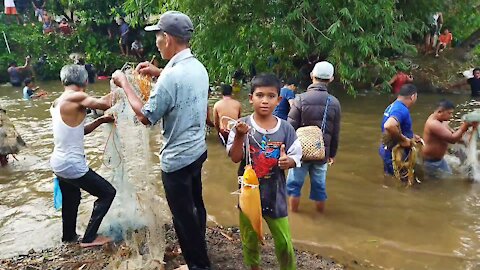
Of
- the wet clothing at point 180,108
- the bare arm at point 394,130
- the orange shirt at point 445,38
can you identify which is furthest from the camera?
the orange shirt at point 445,38

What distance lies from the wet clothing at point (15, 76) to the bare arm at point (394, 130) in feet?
48.4

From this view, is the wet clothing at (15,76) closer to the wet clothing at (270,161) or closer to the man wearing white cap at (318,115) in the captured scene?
the man wearing white cap at (318,115)

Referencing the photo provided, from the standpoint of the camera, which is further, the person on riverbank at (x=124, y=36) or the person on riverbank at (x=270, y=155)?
the person on riverbank at (x=124, y=36)

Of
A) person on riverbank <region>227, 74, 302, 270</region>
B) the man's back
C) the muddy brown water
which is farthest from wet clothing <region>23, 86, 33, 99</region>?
person on riverbank <region>227, 74, 302, 270</region>

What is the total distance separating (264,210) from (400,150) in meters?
3.49

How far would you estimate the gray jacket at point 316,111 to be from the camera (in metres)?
5.23

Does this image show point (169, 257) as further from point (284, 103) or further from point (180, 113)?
point (284, 103)

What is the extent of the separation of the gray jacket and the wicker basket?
0.17 m

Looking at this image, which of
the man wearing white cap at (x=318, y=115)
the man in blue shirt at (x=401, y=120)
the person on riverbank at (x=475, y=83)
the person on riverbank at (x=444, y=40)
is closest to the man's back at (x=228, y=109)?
the man wearing white cap at (x=318, y=115)

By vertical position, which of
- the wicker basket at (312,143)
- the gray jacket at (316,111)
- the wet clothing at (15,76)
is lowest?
the wet clothing at (15,76)

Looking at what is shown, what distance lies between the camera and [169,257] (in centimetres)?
406

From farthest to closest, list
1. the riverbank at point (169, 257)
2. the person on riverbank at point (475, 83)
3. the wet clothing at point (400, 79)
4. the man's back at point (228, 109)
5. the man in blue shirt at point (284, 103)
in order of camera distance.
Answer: the person on riverbank at point (475, 83) → the wet clothing at point (400, 79) → the man's back at point (228, 109) → the man in blue shirt at point (284, 103) → the riverbank at point (169, 257)

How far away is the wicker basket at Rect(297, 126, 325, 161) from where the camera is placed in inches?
198

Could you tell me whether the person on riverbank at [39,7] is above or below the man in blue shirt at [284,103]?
above
